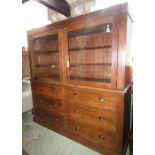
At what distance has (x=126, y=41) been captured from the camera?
1.36 metres

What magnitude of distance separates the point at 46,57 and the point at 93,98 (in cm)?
135

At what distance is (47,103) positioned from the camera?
227 cm

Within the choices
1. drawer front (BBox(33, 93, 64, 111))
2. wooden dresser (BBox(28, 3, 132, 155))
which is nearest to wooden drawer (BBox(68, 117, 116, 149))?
wooden dresser (BBox(28, 3, 132, 155))

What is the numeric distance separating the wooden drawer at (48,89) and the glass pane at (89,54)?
0.34m

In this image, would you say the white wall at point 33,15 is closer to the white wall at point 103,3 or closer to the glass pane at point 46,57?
the glass pane at point 46,57

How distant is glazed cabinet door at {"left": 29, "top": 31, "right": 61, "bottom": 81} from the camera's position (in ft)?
7.38

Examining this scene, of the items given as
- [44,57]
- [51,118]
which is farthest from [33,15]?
[51,118]

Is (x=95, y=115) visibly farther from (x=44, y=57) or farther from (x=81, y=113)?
(x=44, y=57)

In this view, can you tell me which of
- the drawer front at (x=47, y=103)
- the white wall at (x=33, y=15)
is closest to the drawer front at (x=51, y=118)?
the drawer front at (x=47, y=103)

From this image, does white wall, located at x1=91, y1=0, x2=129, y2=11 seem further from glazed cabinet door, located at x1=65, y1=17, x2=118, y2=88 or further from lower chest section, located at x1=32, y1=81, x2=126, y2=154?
lower chest section, located at x1=32, y1=81, x2=126, y2=154

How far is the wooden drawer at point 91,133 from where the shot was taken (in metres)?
1.63
